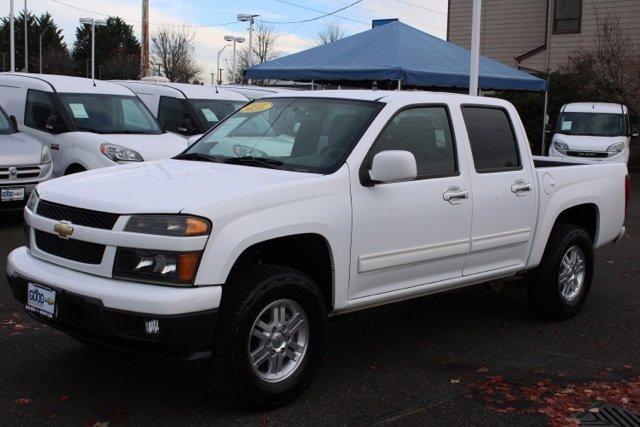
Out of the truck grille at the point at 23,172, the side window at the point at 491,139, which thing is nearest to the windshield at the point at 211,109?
the truck grille at the point at 23,172

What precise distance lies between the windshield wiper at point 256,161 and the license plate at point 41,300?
1395mm

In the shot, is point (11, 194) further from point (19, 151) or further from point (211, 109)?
point (211, 109)

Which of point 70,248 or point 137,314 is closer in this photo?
point 137,314

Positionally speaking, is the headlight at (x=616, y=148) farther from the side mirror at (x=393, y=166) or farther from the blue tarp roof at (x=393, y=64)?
the side mirror at (x=393, y=166)

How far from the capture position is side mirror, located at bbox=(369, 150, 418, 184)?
4.31 meters

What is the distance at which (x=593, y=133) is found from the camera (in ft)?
60.2

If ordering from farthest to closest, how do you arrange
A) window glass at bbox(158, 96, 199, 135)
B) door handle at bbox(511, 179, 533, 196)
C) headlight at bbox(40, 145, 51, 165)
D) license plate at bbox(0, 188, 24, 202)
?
1. window glass at bbox(158, 96, 199, 135)
2. headlight at bbox(40, 145, 51, 165)
3. license plate at bbox(0, 188, 24, 202)
4. door handle at bbox(511, 179, 533, 196)

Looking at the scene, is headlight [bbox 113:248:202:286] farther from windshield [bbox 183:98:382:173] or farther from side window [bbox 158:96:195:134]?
side window [bbox 158:96:195:134]

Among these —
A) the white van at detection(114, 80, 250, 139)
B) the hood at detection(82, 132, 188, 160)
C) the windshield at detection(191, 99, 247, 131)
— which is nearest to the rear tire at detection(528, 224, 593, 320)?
the hood at detection(82, 132, 188, 160)

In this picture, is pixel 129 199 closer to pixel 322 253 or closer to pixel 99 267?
pixel 99 267

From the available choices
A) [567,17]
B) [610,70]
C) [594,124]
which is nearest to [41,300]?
[594,124]

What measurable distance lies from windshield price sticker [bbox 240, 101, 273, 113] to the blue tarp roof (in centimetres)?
745

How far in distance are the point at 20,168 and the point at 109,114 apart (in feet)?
6.24

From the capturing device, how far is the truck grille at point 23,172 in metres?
9.17
